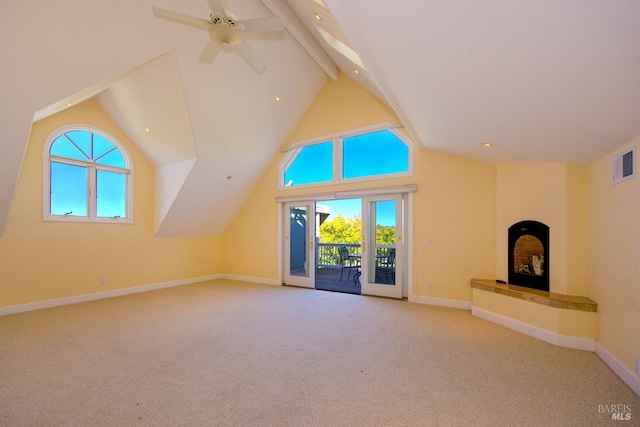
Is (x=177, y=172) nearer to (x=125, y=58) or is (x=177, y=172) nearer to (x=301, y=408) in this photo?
(x=125, y=58)

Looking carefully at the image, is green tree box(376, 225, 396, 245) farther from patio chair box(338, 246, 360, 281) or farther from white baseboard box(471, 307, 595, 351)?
patio chair box(338, 246, 360, 281)

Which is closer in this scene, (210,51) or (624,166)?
(624,166)

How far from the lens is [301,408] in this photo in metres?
2.10

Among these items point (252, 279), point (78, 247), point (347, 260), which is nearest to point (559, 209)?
point (347, 260)

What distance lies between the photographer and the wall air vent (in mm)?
2492

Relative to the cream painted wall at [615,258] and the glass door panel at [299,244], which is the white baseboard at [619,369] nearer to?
the cream painted wall at [615,258]

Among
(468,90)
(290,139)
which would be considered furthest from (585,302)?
(290,139)

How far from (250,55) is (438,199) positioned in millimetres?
3581

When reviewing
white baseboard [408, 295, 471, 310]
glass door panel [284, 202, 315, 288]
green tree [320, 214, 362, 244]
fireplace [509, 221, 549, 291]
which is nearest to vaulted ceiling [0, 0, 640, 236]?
fireplace [509, 221, 549, 291]

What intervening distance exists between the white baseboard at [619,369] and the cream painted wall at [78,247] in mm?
7020

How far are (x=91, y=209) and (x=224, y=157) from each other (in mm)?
2552

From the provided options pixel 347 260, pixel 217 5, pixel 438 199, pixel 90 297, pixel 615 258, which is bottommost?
pixel 90 297
